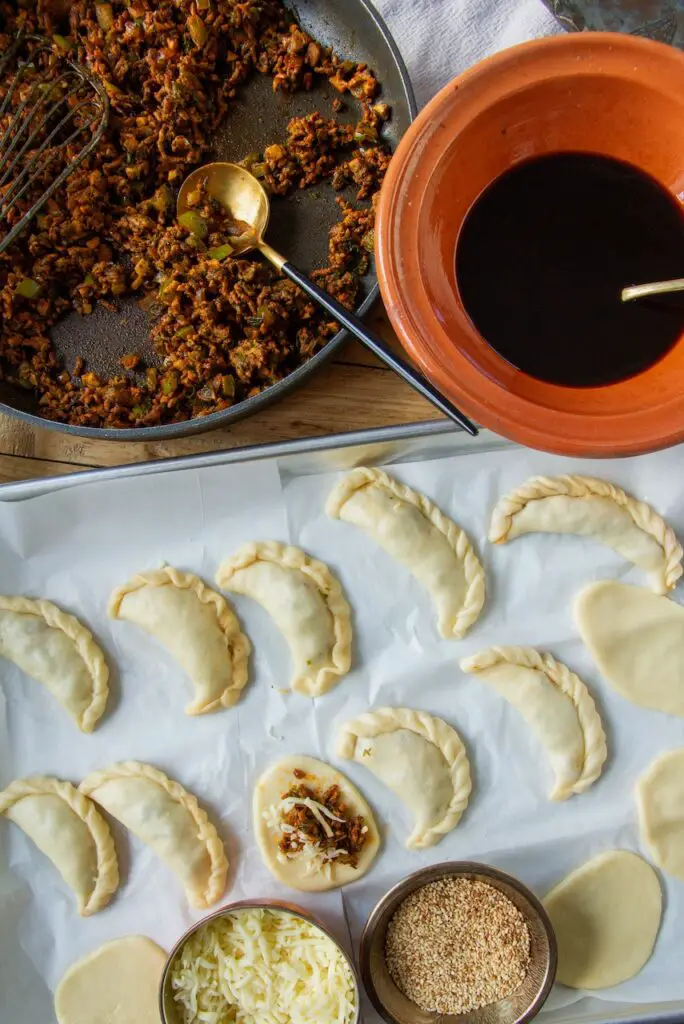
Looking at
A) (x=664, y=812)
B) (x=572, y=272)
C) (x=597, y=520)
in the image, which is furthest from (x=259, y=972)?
(x=572, y=272)

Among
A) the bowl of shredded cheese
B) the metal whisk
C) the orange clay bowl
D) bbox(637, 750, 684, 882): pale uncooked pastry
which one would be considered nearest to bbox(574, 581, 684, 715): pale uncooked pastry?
bbox(637, 750, 684, 882): pale uncooked pastry

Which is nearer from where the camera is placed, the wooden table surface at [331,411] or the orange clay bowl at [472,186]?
the orange clay bowl at [472,186]

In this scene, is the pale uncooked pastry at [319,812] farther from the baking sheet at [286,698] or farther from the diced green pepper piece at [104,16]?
the diced green pepper piece at [104,16]

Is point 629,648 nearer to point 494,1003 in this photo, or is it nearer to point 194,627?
point 494,1003

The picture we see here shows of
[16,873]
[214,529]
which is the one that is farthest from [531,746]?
[16,873]

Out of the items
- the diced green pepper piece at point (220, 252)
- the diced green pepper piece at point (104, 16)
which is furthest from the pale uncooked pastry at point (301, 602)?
the diced green pepper piece at point (104, 16)

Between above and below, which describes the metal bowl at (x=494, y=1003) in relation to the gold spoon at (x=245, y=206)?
below

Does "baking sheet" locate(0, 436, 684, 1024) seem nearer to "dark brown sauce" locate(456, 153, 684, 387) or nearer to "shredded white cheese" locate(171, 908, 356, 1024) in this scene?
"shredded white cheese" locate(171, 908, 356, 1024)
